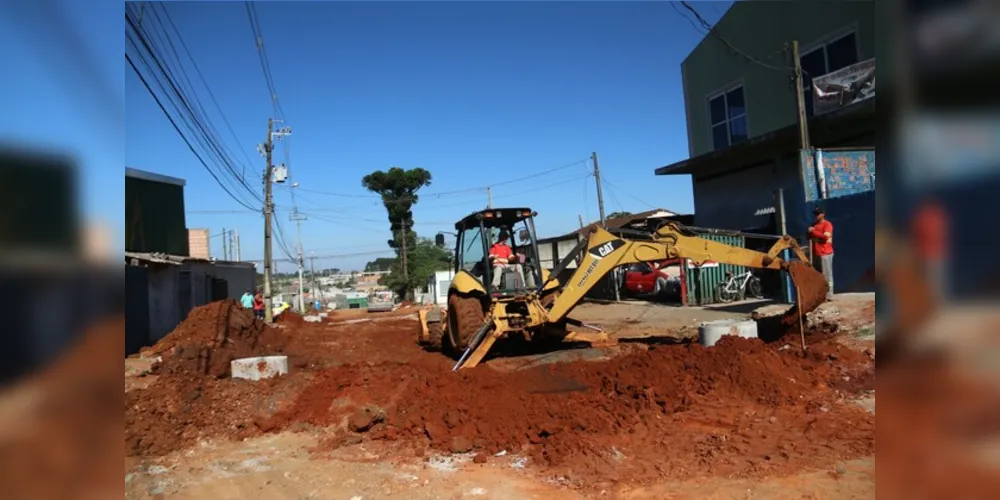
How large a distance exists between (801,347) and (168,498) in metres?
7.12

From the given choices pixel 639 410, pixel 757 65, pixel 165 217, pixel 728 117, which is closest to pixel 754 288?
pixel 728 117

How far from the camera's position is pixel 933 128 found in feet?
3.23

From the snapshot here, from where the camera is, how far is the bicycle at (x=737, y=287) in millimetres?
16984

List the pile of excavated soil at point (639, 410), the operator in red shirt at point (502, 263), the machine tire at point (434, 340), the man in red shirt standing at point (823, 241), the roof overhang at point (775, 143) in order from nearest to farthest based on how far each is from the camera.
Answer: the pile of excavated soil at point (639, 410)
the man in red shirt standing at point (823, 241)
the operator in red shirt at point (502, 263)
the machine tire at point (434, 340)
the roof overhang at point (775, 143)

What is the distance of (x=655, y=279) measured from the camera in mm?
20047

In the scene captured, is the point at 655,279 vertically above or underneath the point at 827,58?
underneath

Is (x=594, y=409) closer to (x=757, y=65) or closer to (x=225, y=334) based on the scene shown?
(x=225, y=334)

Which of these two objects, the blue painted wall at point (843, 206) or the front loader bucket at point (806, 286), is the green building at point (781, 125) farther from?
the front loader bucket at point (806, 286)

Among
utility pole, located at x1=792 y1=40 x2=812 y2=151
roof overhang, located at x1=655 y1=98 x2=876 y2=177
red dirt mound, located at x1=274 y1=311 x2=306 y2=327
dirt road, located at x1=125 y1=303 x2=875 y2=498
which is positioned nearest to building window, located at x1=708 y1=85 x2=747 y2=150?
roof overhang, located at x1=655 y1=98 x2=876 y2=177

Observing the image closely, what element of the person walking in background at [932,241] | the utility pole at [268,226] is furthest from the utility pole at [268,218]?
the person walking in background at [932,241]

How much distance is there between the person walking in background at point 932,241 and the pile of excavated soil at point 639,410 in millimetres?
3805

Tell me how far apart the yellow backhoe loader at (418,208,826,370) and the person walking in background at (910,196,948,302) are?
310 inches

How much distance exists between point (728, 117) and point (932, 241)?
21.9 metres

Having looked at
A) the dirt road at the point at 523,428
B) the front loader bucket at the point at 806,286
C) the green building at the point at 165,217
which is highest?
the green building at the point at 165,217
